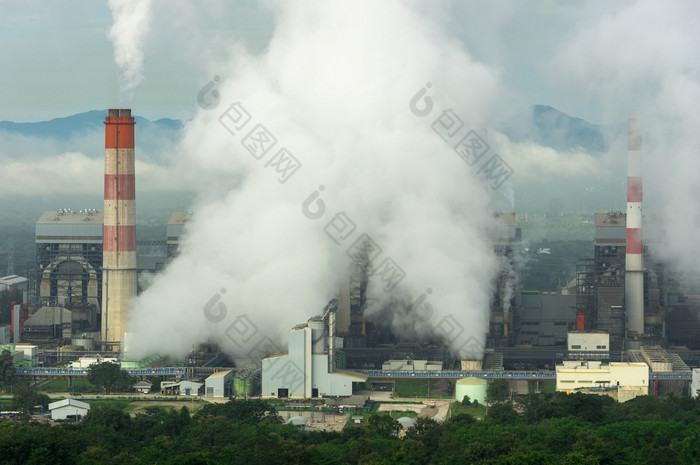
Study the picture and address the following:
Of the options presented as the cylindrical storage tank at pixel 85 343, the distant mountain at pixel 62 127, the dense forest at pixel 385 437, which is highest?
the distant mountain at pixel 62 127

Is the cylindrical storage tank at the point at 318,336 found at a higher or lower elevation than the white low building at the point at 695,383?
higher

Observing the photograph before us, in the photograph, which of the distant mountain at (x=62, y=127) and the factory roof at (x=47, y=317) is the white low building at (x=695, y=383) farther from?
the distant mountain at (x=62, y=127)

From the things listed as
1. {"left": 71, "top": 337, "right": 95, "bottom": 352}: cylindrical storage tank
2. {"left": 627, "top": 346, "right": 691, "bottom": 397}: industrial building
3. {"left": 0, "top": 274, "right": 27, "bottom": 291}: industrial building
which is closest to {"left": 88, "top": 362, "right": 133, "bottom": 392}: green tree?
{"left": 71, "top": 337, "right": 95, "bottom": 352}: cylindrical storage tank


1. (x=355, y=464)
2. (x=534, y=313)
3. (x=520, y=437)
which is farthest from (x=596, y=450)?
(x=534, y=313)

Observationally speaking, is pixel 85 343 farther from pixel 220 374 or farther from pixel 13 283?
pixel 13 283

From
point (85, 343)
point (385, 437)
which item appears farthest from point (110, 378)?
point (385, 437)

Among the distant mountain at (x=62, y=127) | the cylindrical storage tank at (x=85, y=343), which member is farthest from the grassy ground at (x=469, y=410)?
the distant mountain at (x=62, y=127)
